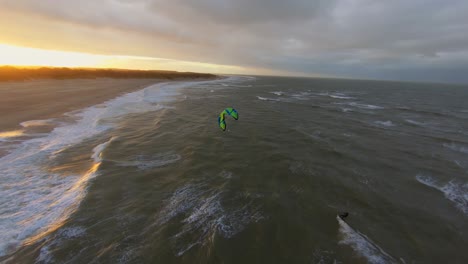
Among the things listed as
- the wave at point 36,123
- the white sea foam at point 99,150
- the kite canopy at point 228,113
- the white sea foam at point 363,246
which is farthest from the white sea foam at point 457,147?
the wave at point 36,123

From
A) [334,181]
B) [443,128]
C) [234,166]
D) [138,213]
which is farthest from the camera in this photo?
[443,128]

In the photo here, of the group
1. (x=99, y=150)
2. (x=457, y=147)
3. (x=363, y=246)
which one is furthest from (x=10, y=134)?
(x=457, y=147)

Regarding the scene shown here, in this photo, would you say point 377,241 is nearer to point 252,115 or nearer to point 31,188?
point 31,188

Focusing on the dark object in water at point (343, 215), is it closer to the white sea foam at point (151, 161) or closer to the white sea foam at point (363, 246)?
the white sea foam at point (363, 246)

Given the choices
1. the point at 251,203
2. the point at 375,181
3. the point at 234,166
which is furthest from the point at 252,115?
the point at 251,203

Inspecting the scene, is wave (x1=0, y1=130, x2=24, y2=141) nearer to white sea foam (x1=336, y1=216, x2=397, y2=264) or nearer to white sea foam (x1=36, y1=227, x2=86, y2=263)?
white sea foam (x1=36, y1=227, x2=86, y2=263)

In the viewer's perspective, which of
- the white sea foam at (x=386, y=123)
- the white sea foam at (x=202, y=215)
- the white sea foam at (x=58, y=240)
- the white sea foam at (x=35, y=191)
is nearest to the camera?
the white sea foam at (x=58, y=240)
